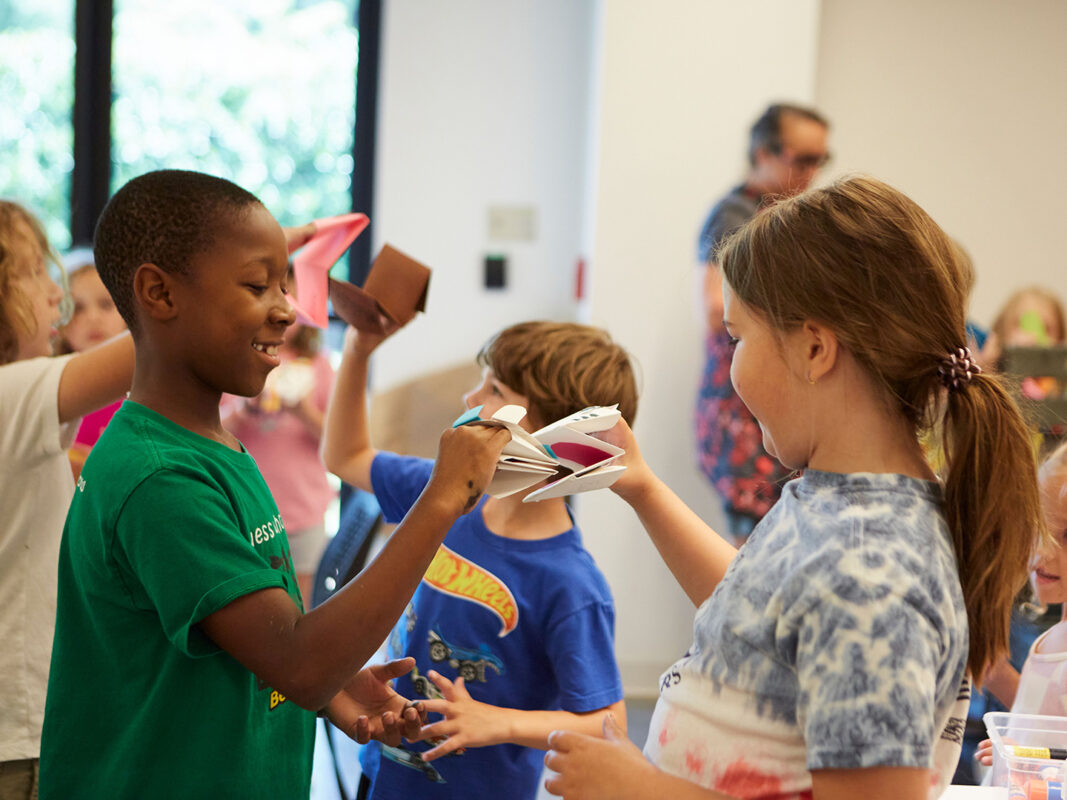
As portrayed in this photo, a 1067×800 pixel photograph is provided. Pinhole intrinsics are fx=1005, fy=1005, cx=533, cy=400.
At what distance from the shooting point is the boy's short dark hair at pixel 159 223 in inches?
42.2

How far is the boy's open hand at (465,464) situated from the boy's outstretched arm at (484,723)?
35cm

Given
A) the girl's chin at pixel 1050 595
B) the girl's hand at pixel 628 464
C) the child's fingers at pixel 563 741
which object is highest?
the girl's hand at pixel 628 464

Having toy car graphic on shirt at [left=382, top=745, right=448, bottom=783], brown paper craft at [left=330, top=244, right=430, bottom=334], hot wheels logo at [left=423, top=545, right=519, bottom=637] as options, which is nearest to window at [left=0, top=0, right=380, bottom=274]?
brown paper craft at [left=330, top=244, right=430, bottom=334]

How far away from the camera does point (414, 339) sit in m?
4.03

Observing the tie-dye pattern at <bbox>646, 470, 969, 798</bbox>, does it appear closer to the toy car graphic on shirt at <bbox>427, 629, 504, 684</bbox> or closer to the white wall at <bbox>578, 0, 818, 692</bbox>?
the toy car graphic on shirt at <bbox>427, 629, 504, 684</bbox>

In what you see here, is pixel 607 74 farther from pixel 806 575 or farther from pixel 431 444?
pixel 806 575

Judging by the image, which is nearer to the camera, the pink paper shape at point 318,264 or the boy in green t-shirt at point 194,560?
the boy in green t-shirt at point 194,560

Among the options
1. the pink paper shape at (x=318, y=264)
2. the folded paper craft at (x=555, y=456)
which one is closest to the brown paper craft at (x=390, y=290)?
the pink paper shape at (x=318, y=264)

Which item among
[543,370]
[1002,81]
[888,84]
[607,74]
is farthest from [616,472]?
[1002,81]

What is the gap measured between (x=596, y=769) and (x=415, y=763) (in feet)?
1.90

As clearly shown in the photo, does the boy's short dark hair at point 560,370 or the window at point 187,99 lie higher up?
the window at point 187,99

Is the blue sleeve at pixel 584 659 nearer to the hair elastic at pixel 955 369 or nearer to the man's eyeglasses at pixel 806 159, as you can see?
the hair elastic at pixel 955 369

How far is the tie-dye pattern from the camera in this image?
31.1 inches

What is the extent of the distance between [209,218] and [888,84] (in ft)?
12.3
